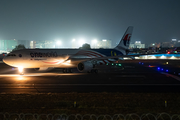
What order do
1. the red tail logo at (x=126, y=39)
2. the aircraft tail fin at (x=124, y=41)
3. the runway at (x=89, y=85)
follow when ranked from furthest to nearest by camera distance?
the red tail logo at (x=126, y=39) → the aircraft tail fin at (x=124, y=41) → the runway at (x=89, y=85)

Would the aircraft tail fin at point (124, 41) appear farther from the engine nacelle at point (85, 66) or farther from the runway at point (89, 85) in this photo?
the runway at point (89, 85)

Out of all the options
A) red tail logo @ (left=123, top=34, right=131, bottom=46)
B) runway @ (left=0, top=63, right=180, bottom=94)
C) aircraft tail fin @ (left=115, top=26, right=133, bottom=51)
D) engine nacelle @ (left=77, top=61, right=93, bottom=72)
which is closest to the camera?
runway @ (left=0, top=63, right=180, bottom=94)

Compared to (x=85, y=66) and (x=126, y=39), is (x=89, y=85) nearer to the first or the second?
(x=85, y=66)

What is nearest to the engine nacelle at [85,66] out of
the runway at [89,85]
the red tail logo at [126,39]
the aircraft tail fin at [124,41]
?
the runway at [89,85]

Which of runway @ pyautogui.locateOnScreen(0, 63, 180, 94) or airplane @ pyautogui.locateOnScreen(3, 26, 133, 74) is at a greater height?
airplane @ pyautogui.locateOnScreen(3, 26, 133, 74)

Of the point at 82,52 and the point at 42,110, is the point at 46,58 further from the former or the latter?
the point at 42,110

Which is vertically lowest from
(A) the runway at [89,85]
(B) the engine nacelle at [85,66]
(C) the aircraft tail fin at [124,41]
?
(A) the runway at [89,85]

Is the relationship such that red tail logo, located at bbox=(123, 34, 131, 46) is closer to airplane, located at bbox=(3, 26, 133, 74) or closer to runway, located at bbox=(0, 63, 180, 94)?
airplane, located at bbox=(3, 26, 133, 74)

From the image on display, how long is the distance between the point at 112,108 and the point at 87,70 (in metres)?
19.9

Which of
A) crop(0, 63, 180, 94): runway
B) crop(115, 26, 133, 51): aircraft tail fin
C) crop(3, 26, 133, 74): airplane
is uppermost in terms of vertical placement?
crop(115, 26, 133, 51): aircraft tail fin

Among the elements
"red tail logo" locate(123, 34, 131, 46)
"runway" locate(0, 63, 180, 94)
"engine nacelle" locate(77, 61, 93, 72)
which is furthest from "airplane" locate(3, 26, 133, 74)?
"red tail logo" locate(123, 34, 131, 46)

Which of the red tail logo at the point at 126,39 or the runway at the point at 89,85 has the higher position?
the red tail logo at the point at 126,39

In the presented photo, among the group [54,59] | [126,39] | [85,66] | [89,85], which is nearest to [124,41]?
[126,39]

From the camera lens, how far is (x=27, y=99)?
1591 cm
